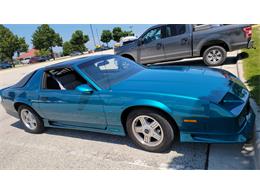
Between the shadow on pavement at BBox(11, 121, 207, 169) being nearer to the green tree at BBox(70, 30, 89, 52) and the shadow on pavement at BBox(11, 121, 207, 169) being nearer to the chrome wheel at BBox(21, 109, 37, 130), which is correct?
the chrome wheel at BBox(21, 109, 37, 130)

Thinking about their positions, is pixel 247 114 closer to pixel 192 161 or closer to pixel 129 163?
pixel 192 161

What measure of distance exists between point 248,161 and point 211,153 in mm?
437

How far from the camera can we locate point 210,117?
2584 millimetres

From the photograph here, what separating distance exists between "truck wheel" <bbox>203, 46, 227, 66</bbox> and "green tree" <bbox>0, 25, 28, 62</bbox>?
136ft

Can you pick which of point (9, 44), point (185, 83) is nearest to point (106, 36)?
point (9, 44)

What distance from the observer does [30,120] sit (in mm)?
4516

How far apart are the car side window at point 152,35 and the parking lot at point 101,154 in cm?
507

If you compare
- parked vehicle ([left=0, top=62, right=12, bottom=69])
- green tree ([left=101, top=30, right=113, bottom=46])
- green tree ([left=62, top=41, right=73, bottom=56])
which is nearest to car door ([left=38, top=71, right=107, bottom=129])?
parked vehicle ([left=0, top=62, right=12, bottom=69])

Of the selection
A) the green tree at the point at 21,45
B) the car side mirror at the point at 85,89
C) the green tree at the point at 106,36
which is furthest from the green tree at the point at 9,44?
the car side mirror at the point at 85,89

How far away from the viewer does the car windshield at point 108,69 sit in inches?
137

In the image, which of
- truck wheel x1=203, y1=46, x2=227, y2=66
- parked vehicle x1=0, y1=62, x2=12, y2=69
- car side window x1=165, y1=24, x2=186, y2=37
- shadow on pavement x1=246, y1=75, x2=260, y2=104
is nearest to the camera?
shadow on pavement x1=246, y1=75, x2=260, y2=104

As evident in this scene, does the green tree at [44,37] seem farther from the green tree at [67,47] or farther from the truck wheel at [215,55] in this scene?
the truck wheel at [215,55]

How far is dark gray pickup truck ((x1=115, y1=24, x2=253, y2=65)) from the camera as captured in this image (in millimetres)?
6871
